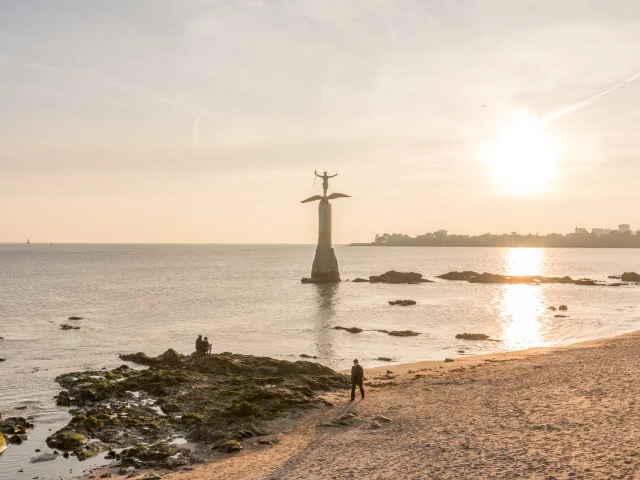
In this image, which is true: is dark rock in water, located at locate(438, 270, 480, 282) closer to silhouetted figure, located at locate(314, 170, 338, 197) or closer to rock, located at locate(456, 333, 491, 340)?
silhouetted figure, located at locate(314, 170, 338, 197)

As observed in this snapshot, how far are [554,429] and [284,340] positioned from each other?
2898 cm

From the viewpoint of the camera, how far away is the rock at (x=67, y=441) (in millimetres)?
19516

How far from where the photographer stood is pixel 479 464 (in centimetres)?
1542

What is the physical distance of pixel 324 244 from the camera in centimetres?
9288

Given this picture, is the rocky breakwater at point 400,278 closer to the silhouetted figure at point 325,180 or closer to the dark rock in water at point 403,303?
the silhouetted figure at point 325,180

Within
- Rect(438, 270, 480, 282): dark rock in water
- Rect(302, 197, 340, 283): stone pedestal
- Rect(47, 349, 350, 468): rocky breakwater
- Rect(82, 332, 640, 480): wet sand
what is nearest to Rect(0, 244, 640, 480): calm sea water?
Rect(47, 349, 350, 468): rocky breakwater

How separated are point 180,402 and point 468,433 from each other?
13.4 meters

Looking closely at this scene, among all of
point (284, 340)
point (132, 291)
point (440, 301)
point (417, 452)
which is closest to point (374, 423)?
point (417, 452)

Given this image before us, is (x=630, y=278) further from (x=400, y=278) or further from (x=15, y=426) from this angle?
(x=15, y=426)

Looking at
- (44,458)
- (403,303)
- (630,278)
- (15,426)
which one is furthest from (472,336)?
(630,278)

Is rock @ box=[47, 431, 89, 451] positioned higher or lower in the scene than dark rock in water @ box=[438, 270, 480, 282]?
lower

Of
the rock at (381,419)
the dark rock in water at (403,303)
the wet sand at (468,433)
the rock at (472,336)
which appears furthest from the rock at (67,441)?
the dark rock in water at (403,303)

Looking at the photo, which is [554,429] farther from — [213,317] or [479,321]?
[213,317]

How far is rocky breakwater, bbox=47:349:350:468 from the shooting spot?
1970 centimetres
